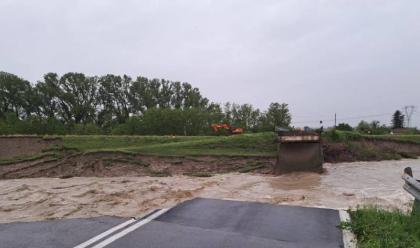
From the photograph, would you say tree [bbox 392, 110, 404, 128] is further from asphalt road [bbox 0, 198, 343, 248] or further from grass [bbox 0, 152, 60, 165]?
asphalt road [bbox 0, 198, 343, 248]

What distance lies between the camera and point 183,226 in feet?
19.7

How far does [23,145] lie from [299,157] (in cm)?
1517

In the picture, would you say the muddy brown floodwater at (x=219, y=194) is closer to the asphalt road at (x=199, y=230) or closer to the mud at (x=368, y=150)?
the asphalt road at (x=199, y=230)

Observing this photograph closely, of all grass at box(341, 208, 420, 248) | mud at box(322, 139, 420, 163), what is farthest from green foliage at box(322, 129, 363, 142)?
grass at box(341, 208, 420, 248)

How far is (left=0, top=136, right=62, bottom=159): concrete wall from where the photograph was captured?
20.7 metres

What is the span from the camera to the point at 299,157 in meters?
16.7

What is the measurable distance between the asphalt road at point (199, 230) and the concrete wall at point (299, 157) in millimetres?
9237

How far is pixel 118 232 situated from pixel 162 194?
16.0ft

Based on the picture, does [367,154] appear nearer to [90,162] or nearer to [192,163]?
[192,163]

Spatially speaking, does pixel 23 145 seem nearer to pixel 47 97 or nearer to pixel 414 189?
pixel 414 189

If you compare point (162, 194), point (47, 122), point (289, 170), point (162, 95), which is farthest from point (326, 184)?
Result: point (162, 95)

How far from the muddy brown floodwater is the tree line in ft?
105

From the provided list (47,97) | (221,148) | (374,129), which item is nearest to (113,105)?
(47,97)

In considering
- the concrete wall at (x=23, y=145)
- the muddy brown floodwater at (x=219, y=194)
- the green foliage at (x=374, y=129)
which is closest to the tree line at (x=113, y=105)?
the green foliage at (x=374, y=129)
